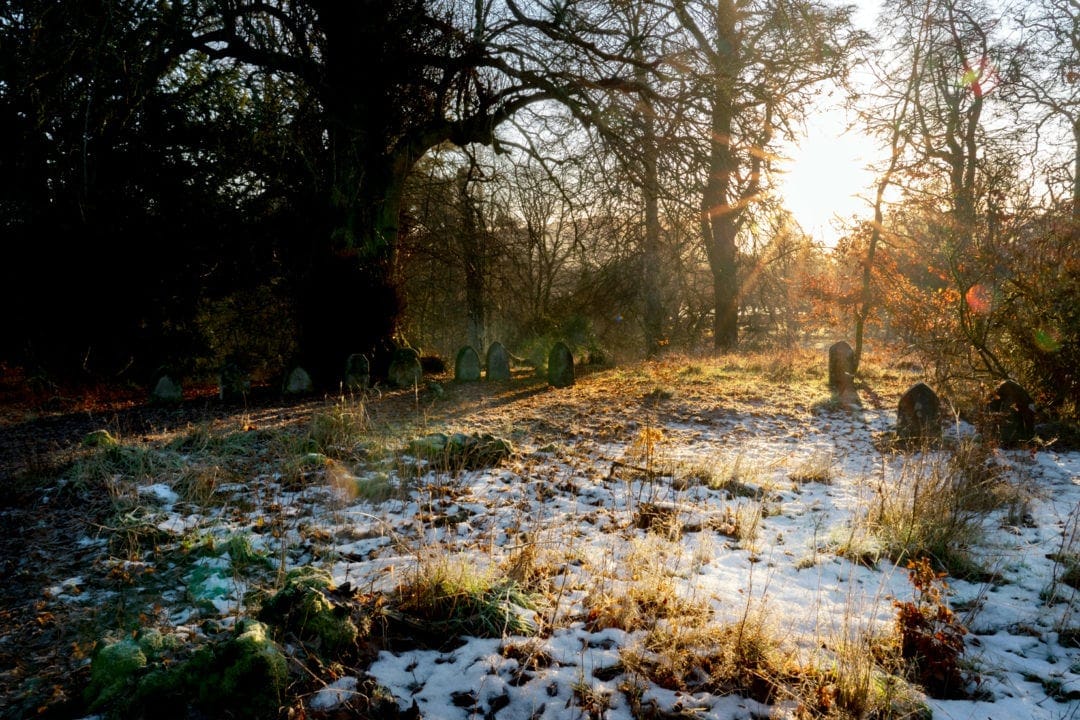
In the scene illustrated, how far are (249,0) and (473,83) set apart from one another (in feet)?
10.2

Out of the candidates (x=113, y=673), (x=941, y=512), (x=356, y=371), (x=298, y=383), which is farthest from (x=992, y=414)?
(x=298, y=383)

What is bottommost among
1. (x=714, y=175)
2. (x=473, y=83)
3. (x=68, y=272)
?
(x=68, y=272)

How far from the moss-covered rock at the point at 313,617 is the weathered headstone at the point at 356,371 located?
22.2 feet

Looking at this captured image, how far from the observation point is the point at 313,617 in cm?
257

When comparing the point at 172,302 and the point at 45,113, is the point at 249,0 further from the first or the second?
the point at 172,302

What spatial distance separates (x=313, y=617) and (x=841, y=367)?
1001cm

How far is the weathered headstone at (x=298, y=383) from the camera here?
899 cm

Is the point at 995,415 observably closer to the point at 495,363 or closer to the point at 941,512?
the point at 941,512

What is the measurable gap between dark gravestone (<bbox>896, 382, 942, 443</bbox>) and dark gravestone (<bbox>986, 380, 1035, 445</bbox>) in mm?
519

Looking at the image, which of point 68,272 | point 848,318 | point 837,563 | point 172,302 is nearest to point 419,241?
point 172,302

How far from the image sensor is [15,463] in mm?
5188

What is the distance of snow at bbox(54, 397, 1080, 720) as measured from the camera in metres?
2.44

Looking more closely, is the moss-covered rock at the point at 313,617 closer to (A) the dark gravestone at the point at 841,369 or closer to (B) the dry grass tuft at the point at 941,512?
(B) the dry grass tuft at the point at 941,512

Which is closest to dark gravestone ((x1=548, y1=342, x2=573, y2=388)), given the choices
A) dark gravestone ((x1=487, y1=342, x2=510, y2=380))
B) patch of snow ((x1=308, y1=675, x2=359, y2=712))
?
dark gravestone ((x1=487, y1=342, x2=510, y2=380))
